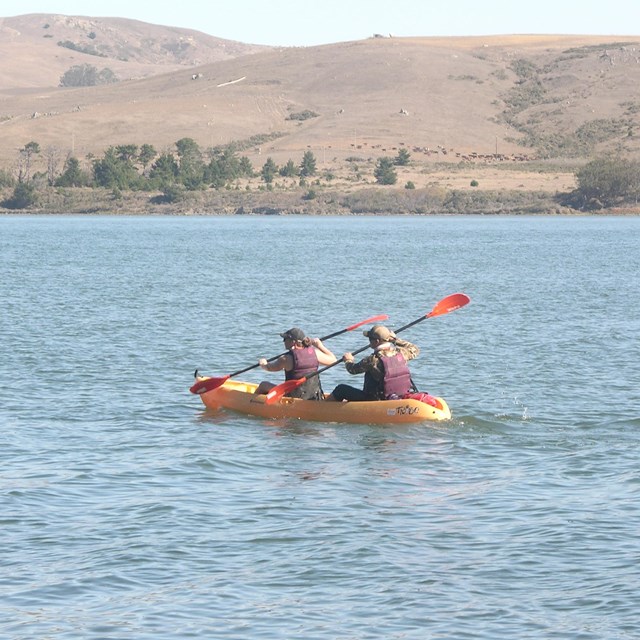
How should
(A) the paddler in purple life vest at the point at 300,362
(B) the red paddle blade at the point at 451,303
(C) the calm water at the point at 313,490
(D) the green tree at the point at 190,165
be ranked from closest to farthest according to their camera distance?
(C) the calm water at the point at 313,490
(A) the paddler in purple life vest at the point at 300,362
(B) the red paddle blade at the point at 451,303
(D) the green tree at the point at 190,165

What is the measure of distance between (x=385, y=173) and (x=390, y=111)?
5042cm

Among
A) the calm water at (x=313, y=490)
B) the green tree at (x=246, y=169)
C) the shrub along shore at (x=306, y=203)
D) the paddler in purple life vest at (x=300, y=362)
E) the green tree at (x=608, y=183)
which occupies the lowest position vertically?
the calm water at (x=313, y=490)

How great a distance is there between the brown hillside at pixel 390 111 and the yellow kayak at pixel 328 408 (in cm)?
10693

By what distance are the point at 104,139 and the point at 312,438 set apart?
139639 millimetres

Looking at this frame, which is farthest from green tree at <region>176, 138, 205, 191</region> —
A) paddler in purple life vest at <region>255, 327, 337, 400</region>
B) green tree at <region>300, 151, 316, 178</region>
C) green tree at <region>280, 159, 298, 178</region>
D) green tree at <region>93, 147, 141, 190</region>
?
paddler in purple life vest at <region>255, 327, 337, 400</region>

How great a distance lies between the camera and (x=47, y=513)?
14914 mm

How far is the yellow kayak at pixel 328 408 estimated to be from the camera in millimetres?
19641

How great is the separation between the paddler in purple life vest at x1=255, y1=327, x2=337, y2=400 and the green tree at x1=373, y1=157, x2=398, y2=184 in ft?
322

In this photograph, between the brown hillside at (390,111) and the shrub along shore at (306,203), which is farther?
the brown hillside at (390,111)

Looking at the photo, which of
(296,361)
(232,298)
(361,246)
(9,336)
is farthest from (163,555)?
(361,246)

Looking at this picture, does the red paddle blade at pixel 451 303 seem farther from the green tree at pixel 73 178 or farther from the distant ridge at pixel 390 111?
the distant ridge at pixel 390 111

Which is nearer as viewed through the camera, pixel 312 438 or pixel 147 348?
pixel 312 438

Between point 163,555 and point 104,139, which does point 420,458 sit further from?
point 104,139

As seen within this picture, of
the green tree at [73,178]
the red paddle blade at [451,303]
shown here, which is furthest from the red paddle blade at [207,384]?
the green tree at [73,178]
